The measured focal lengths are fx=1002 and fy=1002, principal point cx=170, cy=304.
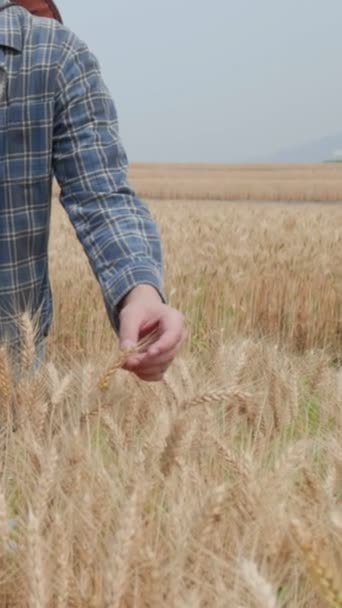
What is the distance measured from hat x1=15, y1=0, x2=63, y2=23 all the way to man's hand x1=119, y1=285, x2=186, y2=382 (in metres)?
1.01

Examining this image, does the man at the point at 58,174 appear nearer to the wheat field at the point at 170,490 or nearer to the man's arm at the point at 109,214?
the man's arm at the point at 109,214

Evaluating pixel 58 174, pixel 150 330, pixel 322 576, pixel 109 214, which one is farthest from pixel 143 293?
pixel 322 576

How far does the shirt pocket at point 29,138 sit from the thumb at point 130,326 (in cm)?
62

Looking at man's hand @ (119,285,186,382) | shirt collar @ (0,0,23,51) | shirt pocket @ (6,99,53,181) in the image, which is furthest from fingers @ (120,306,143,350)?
shirt collar @ (0,0,23,51)

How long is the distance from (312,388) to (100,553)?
1.15 metres

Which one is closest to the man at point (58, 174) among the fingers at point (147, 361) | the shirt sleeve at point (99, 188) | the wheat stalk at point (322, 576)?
the shirt sleeve at point (99, 188)

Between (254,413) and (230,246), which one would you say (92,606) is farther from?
(230,246)

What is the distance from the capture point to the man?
1.70m

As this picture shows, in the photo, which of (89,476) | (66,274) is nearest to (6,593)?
(89,476)

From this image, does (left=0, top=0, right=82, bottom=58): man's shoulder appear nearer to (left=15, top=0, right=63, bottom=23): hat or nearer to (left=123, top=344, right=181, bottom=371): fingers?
(left=15, top=0, right=63, bottom=23): hat

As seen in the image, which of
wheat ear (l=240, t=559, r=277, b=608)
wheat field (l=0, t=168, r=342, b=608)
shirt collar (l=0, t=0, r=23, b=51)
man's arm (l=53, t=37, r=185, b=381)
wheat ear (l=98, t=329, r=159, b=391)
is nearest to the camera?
wheat ear (l=240, t=559, r=277, b=608)

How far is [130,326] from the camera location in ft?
4.76

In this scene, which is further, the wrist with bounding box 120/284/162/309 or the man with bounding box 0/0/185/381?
the man with bounding box 0/0/185/381

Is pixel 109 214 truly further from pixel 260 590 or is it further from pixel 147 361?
pixel 260 590
